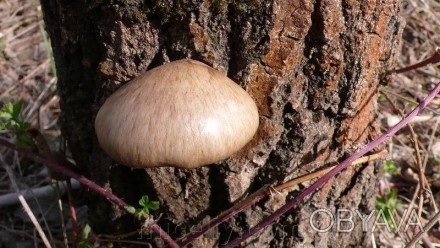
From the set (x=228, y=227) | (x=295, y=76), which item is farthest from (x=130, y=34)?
(x=228, y=227)

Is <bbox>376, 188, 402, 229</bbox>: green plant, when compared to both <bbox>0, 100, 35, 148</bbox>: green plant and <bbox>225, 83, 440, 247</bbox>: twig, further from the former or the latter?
<bbox>0, 100, 35, 148</bbox>: green plant

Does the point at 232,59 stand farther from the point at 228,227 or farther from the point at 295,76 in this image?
the point at 228,227

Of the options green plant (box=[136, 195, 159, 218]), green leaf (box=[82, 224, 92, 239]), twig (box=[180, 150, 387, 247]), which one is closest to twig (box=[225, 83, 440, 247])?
twig (box=[180, 150, 387, 247])

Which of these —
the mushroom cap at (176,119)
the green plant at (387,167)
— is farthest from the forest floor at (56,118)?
the mushroom cap at (176,119)

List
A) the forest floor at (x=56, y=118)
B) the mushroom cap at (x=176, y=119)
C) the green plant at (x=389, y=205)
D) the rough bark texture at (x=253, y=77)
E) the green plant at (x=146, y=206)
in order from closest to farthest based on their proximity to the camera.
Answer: the mushroom cap at (x=176, y=119), the rough bark texture at (x=253, y=77), the green plant at (x=146, y=206), the green plant at (x=389, y=205), the forest floor at (x=56, y=118)

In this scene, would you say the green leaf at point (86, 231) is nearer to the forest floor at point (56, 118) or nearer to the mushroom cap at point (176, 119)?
the forest floor at point (56, 118)
